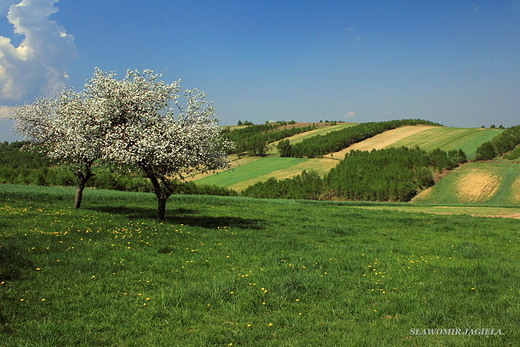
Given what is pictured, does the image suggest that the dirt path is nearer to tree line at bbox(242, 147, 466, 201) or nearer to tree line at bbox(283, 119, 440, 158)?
tree line at bbox(283, 119, 440, 158)

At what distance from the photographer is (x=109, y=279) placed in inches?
392

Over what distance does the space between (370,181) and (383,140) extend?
42.0 m

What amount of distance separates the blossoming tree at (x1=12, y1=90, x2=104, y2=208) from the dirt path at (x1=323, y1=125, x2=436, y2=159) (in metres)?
103

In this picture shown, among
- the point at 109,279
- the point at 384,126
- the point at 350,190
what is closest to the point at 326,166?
the point at 350,190

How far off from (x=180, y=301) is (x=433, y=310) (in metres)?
5.80

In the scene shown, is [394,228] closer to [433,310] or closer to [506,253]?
[506,253]

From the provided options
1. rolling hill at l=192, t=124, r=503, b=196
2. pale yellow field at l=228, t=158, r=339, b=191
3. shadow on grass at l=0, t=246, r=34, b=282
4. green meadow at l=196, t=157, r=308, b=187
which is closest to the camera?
shadow on grass at l=0, t=246, r=34, b=282

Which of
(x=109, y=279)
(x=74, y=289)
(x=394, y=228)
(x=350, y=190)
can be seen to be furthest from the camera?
(x=350, y=190)

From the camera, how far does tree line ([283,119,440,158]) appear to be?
129125 mm

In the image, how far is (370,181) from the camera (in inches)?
3752

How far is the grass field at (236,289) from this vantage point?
6.91 metres

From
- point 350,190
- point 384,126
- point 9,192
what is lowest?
point 350,190

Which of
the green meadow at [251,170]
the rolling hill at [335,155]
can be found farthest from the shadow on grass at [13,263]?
the green meadow at [251,170]

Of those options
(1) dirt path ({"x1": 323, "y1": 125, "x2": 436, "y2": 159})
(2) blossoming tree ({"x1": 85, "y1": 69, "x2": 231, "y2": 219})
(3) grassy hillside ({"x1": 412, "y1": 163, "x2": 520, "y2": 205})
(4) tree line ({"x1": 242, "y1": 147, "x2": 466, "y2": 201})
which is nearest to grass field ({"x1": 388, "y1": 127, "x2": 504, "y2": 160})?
(1) dirt path ({"x1": 323, "y1": 125, "x2": 436, "y2": 159})
